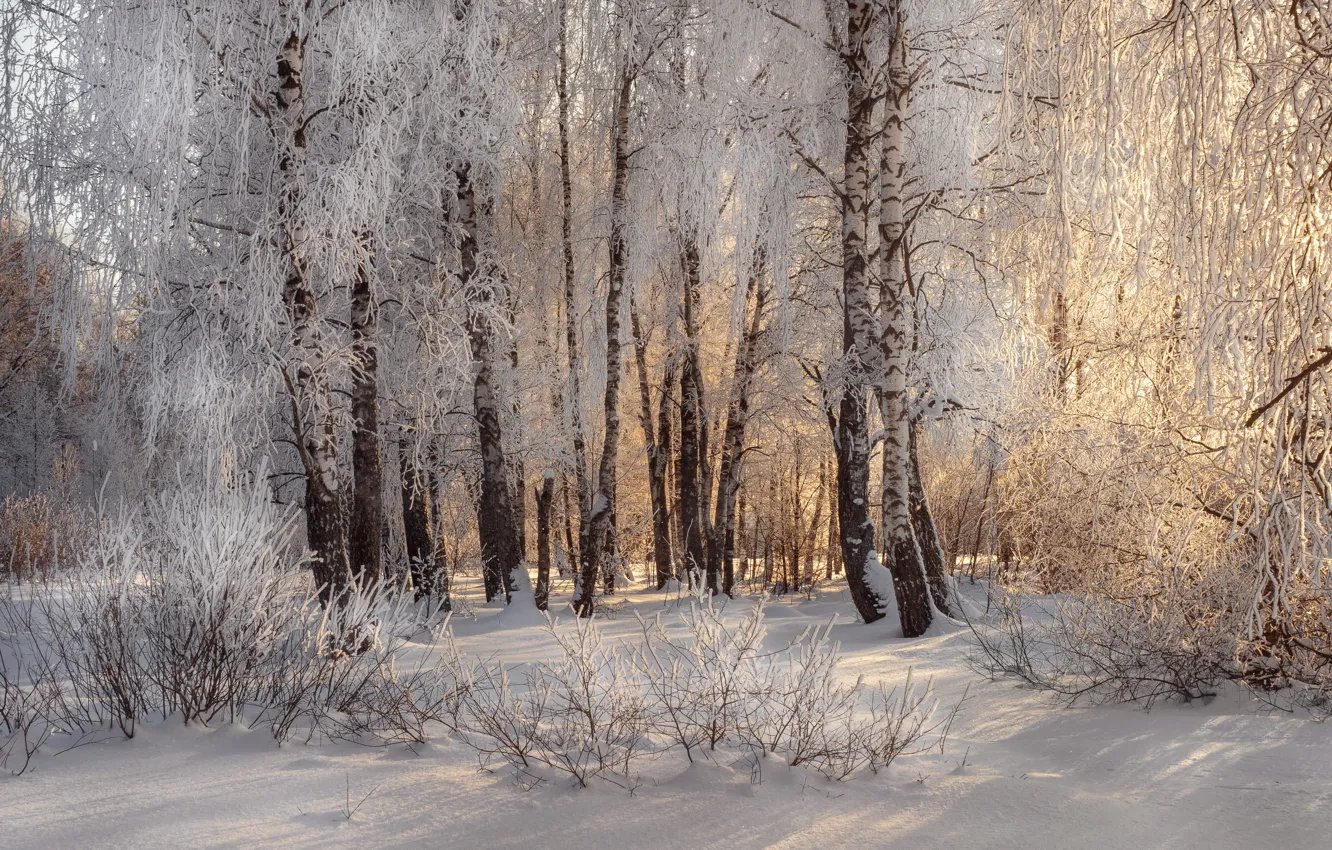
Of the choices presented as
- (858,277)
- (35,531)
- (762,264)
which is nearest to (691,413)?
(762,264)

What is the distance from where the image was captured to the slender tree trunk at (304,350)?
7.12 m

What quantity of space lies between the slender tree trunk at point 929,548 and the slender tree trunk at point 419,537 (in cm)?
556

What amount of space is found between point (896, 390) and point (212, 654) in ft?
18.4

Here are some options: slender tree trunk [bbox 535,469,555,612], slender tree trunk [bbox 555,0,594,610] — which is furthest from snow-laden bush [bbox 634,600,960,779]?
slender tree trunk [bbox 535,469,555,612]

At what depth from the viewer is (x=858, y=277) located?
8672 mm

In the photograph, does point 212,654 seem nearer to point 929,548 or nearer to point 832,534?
point 929,548

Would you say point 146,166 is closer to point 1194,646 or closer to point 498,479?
point 498,479

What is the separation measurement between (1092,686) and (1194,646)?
1.92 feet

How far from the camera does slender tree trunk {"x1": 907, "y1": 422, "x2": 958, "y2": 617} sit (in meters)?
8.72

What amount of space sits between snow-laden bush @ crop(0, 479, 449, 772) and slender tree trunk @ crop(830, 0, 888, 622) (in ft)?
15.8

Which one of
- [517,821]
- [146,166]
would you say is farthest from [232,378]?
[517,821]

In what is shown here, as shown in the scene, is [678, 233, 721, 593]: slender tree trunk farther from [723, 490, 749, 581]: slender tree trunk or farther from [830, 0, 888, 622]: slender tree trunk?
[723, 490, 749, 581]: slender tree trunk

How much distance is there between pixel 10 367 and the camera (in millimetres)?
20750

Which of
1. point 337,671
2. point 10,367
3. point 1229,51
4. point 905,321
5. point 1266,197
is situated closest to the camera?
point 1266,197
